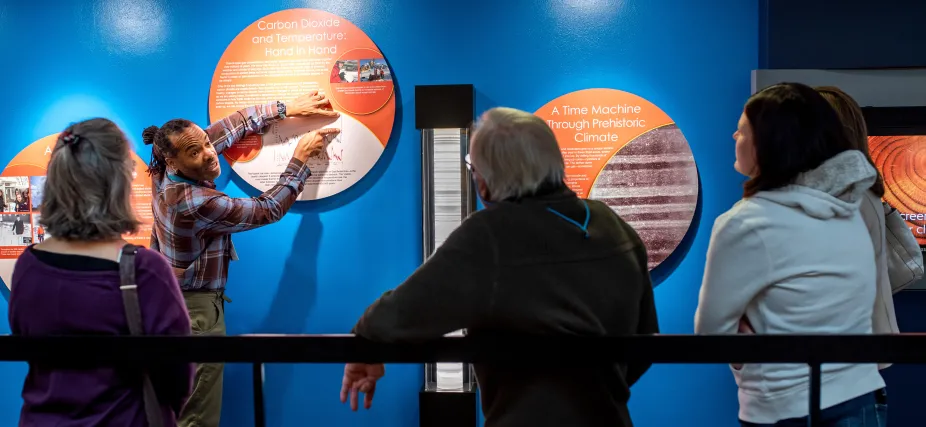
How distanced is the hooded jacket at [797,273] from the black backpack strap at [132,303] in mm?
1234

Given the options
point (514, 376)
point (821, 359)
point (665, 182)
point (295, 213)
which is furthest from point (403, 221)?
point (821, 359)

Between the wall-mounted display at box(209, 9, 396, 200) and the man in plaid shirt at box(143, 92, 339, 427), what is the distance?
0.33 metres

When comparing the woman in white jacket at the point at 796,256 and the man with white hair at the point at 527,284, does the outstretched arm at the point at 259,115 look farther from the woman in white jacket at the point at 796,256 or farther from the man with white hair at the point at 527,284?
the woman in white jacket at the point at 796,256

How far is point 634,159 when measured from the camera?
11.4 feet

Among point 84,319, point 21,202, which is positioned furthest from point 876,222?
point 21,202

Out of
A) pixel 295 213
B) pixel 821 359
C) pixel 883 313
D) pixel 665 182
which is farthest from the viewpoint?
pixel 295 213

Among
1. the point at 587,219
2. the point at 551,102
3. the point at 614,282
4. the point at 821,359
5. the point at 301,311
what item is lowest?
the point at 301,311

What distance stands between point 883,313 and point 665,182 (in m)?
1.68

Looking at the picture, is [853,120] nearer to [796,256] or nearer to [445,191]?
[796,256]

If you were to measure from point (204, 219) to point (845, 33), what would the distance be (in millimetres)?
2969

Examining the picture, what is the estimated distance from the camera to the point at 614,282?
4.79 feet

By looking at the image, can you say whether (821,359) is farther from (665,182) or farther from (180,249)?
(180,249)

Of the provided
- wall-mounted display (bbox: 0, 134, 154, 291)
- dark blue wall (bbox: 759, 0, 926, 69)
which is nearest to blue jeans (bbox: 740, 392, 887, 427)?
dark blue wall (bbox: 759, 0, 926, 69)

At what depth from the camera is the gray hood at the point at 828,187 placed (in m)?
Answer: 1.59
